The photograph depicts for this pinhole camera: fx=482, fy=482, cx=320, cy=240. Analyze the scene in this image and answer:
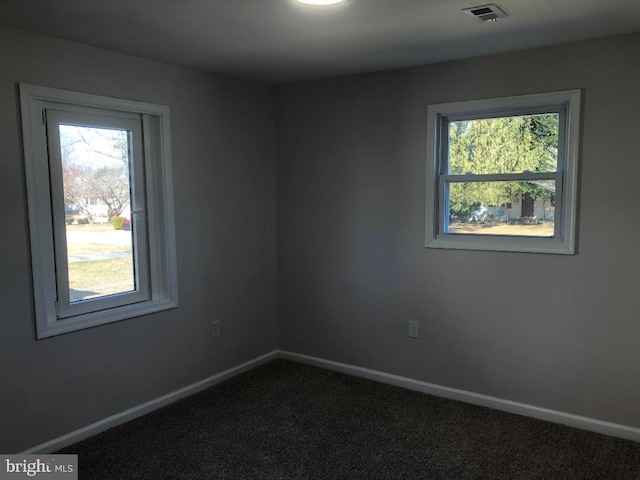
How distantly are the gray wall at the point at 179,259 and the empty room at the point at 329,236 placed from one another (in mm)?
14

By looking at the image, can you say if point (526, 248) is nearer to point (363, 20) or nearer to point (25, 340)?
point (363, 20)

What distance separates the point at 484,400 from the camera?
10.4 feet

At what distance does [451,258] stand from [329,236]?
0.97m

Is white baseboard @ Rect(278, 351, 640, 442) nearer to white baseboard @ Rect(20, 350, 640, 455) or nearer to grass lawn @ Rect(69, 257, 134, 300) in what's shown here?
white baseboard @ Rect(20, 350, 640, 455)

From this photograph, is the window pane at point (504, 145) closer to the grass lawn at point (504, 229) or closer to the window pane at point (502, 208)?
the window pane at point (502, 208)

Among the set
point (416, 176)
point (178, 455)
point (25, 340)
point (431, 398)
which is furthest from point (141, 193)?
point (431, 398)

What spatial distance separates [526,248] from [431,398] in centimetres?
120

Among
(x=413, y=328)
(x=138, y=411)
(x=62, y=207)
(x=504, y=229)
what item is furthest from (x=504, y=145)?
(x=138, y=411)

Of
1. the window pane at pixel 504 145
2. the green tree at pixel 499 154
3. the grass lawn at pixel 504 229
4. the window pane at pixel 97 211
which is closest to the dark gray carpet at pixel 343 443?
the window pane at pixel 97 211

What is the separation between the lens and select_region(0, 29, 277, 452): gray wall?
2453 mm

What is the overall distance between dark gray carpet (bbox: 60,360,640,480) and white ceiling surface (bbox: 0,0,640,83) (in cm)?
222

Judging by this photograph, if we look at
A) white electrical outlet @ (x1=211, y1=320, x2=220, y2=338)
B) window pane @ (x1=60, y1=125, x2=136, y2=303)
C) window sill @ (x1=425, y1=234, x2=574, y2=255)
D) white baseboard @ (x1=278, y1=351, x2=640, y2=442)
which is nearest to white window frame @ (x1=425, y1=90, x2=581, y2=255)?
window sill @ (x1=425, y1=234, x2=574, y2=255)

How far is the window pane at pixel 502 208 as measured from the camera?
9.74 feet

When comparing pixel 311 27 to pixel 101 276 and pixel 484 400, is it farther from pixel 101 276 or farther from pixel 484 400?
pixel 484 400
